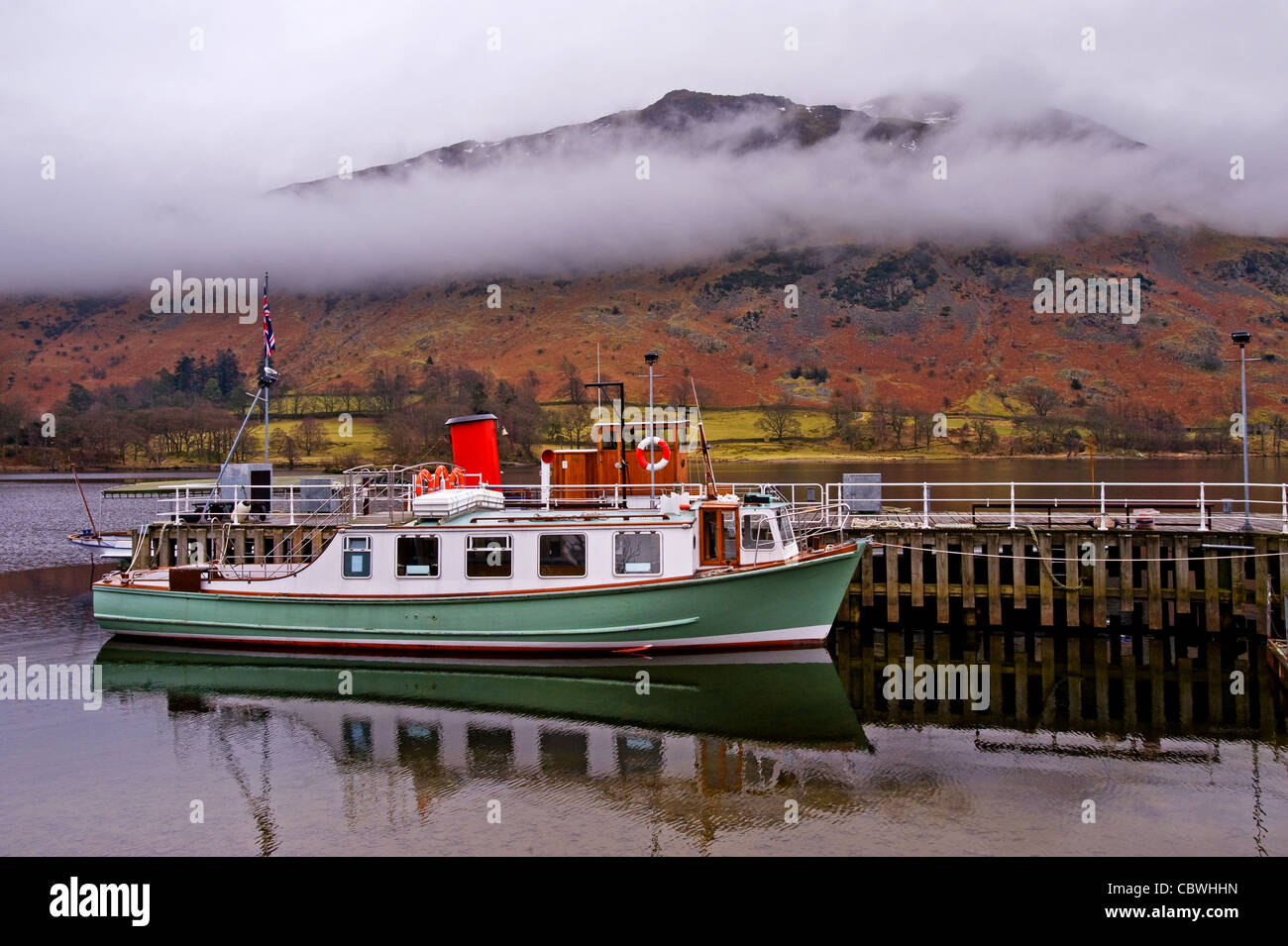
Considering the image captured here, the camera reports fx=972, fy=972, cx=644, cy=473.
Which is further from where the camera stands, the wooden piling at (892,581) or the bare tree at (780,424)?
the bare tree at (780,424)

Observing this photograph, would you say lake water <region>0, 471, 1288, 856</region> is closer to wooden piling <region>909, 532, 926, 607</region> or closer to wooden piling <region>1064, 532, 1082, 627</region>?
wooden piling <region>1064, 532, 1082, 627</region>

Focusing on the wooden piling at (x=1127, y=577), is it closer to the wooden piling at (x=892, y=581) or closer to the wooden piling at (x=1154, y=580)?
the wooden piling at (x=1154, y=580)

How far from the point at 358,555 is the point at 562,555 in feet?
18.3

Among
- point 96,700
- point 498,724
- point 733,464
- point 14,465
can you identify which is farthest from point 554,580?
point 14,465

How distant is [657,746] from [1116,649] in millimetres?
13751

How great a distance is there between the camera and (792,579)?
24.2 metres

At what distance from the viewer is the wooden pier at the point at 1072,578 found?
84.3 ft

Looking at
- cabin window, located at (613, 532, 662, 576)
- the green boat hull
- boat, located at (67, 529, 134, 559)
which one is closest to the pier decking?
the green boat hull

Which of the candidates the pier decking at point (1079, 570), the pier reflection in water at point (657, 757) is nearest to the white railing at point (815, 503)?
the pier decking at point (1079, 570)

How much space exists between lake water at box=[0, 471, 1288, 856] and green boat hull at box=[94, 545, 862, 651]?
61 cm

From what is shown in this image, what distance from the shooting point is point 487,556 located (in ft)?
82.1

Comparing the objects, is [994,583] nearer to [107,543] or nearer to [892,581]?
[892,581]

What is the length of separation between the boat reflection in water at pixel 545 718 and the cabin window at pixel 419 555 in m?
2.36
